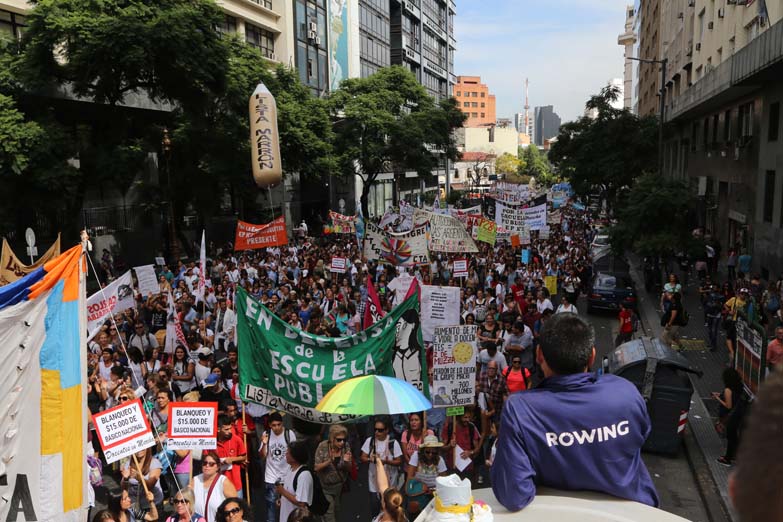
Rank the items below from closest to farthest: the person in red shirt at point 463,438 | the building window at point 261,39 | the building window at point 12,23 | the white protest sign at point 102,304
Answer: the person in red shirt at point 463,438, the white protest sign at point 102,304, the building window at point 12,23, the building window at point 261,39

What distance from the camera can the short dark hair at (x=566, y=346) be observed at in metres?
2.77

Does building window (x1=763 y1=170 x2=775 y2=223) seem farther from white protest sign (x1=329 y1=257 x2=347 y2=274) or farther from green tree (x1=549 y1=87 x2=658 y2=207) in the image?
green tree (x1=549 y1=87 x2=658 y2=207)

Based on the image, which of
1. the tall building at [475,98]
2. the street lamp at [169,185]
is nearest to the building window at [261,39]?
the street lamp at [169,185]

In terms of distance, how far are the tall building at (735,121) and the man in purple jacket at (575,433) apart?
16.3m

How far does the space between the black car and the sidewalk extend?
0.94 meters

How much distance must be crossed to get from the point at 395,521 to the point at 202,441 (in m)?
2.37

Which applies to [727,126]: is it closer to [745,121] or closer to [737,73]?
[745,121]

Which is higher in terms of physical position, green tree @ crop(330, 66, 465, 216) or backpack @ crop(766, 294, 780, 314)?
green tree @ crop(330, 66, 465, 216)

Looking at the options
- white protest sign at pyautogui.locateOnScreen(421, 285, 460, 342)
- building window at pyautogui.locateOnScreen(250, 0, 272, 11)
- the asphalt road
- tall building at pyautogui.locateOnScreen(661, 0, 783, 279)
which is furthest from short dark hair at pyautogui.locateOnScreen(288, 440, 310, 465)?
building window at pyautogui.locateOnScreen(250, 0, 272, 11)

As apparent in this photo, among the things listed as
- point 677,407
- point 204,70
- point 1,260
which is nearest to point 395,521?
point 677,407

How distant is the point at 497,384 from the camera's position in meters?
9.58

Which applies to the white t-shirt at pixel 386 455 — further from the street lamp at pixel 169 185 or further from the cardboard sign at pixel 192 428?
the street lamp at pixel 169 185

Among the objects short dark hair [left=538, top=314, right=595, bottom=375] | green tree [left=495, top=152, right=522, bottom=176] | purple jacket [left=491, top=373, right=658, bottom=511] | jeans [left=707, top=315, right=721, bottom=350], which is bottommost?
jeans [left=707, top=315, right=721, bottom=350]

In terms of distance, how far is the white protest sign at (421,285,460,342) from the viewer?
36.8ft
